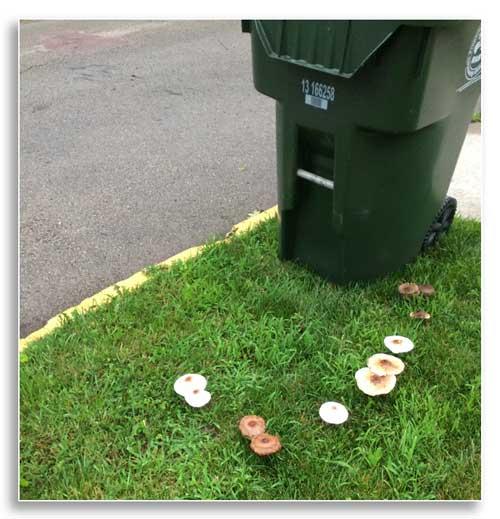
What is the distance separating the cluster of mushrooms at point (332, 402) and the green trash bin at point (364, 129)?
1.65 ft

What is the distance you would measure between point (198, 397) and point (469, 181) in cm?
241

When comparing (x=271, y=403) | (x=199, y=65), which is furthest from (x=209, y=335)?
(x=199, y=65)

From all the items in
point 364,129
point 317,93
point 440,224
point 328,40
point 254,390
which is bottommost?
point 254,390

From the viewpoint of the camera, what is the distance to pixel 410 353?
2.56m

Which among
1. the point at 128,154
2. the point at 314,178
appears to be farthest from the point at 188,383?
the point at 128,154

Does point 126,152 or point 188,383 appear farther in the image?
point 126,152

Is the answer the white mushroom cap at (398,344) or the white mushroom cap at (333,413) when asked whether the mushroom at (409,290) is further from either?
the white mushroom cap at (333,413)

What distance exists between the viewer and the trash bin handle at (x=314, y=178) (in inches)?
102

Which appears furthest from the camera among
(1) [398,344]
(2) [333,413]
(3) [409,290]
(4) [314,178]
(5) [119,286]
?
(5) [119,286]

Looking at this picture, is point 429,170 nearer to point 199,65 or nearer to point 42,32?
point 199,65

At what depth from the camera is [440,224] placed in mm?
3059

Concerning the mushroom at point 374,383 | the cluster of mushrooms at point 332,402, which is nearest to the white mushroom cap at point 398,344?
the cluster of mushrooms at point 332,402

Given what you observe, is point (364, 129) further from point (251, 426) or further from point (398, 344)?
point (251, 426)

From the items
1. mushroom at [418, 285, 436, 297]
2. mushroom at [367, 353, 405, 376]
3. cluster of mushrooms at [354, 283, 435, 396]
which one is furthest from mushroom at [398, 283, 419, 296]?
mushroom at [367, 353, 405, 376]
